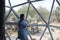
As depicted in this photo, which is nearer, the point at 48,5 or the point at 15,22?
the point at 48,5

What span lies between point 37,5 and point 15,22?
0.82 m

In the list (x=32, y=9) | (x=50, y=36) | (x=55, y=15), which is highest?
(x=32, y=9)

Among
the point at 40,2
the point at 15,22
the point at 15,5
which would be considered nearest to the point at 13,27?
the point at 15,22

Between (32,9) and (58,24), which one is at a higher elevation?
(32,9)

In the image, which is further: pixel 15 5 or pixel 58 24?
pixel 15 5

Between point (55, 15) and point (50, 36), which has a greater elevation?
point (55, 15)

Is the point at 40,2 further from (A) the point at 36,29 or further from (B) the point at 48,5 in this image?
(A) the point at 36,29

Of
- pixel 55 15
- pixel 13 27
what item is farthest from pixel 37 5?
pixel 13 27

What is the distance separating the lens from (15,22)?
575 centimetres

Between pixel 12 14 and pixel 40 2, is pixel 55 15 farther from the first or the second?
pixel 12 14

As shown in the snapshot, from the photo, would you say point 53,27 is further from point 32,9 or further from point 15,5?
point 15,5

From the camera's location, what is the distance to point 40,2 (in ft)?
17.7

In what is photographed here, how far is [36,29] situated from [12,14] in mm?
836

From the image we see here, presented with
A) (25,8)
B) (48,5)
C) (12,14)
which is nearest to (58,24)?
(48,5)
